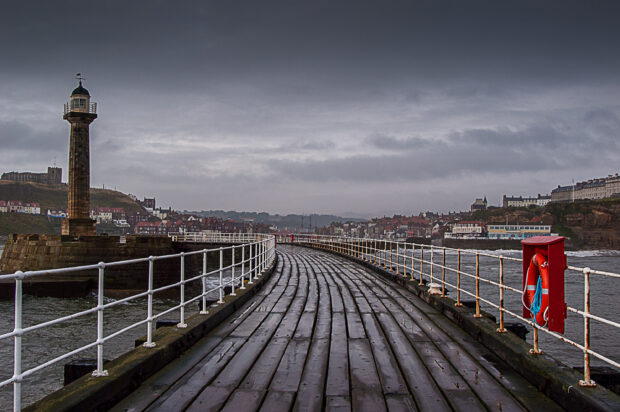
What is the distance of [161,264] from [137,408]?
28.4 meters

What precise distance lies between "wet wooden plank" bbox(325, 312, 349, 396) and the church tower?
34502mm

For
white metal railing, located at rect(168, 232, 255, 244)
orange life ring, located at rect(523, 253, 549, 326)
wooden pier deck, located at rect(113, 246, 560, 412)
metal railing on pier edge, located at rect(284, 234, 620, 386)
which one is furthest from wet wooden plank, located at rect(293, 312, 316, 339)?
white metal railing, located at rect(168, 232, 255, 244)

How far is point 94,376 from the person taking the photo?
155 inches

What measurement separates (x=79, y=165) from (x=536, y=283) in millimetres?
37919

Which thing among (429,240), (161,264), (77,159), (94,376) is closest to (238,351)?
(94,376)

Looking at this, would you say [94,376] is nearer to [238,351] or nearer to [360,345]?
[238,351]

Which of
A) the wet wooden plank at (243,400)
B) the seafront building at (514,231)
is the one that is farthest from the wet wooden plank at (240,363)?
the seafront building at (514,231)

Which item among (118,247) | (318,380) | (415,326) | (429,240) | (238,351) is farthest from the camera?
(429,240)

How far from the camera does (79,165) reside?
36812 millimetres

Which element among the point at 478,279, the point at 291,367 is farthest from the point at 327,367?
the point at 478,279

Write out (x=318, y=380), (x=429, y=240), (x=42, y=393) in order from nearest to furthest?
1. (x=318, y=380)
2. (x=42, y=393)
3. (x=429, y=240)

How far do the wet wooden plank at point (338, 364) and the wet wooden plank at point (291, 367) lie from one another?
11.1 inches

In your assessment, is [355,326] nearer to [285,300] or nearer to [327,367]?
[327,367]

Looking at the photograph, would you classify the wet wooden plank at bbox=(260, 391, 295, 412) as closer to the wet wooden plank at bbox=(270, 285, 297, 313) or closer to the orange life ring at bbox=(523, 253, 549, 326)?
the orange life ring at bbox=(523, 253, 549, 326)
